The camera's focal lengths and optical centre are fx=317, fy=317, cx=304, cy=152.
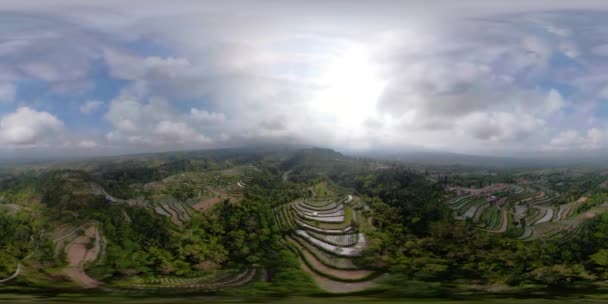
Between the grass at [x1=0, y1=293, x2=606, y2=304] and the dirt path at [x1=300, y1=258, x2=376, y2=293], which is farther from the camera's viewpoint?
the dirt path at [x1=300, y1=258, x2=376, y2=293]

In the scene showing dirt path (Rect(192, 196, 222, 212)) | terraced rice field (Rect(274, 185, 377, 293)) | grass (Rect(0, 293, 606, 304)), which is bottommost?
grass (Rect(0, 293, 606, 304))

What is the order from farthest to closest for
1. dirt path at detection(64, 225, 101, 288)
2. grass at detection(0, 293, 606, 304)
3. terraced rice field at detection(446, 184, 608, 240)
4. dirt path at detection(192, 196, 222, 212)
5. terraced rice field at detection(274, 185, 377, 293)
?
dirt path at detection(192, 196, 222, 212), terraced rice field at detection(446, 184, 608, 240), terraced rice field at detection(274, 185, 377, 293), dirt path at detection(64, 225, 101, 288), grass at detection(0, 293, 606, 304)

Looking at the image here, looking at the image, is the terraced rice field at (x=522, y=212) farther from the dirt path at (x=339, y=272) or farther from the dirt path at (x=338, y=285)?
the dirt path at (x=338, y=285)

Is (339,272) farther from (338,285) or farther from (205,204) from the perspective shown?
(205,204)

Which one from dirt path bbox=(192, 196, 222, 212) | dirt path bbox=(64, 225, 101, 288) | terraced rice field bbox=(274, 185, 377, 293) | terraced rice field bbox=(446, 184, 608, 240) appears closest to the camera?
dirt path bbox=(64, 225, 101, 288)

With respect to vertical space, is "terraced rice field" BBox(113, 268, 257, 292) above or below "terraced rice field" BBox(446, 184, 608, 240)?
below

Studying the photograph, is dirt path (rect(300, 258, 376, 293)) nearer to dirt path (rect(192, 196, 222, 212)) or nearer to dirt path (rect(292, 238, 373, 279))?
dirt path (rect(292, 238, 373, 279))

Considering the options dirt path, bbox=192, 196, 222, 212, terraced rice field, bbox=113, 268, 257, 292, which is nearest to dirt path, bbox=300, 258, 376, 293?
terraced rice field, bbox=113, 268, 257, 292

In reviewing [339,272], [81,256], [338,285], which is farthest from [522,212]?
[81,256]

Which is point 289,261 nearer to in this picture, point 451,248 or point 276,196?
point 276,196
